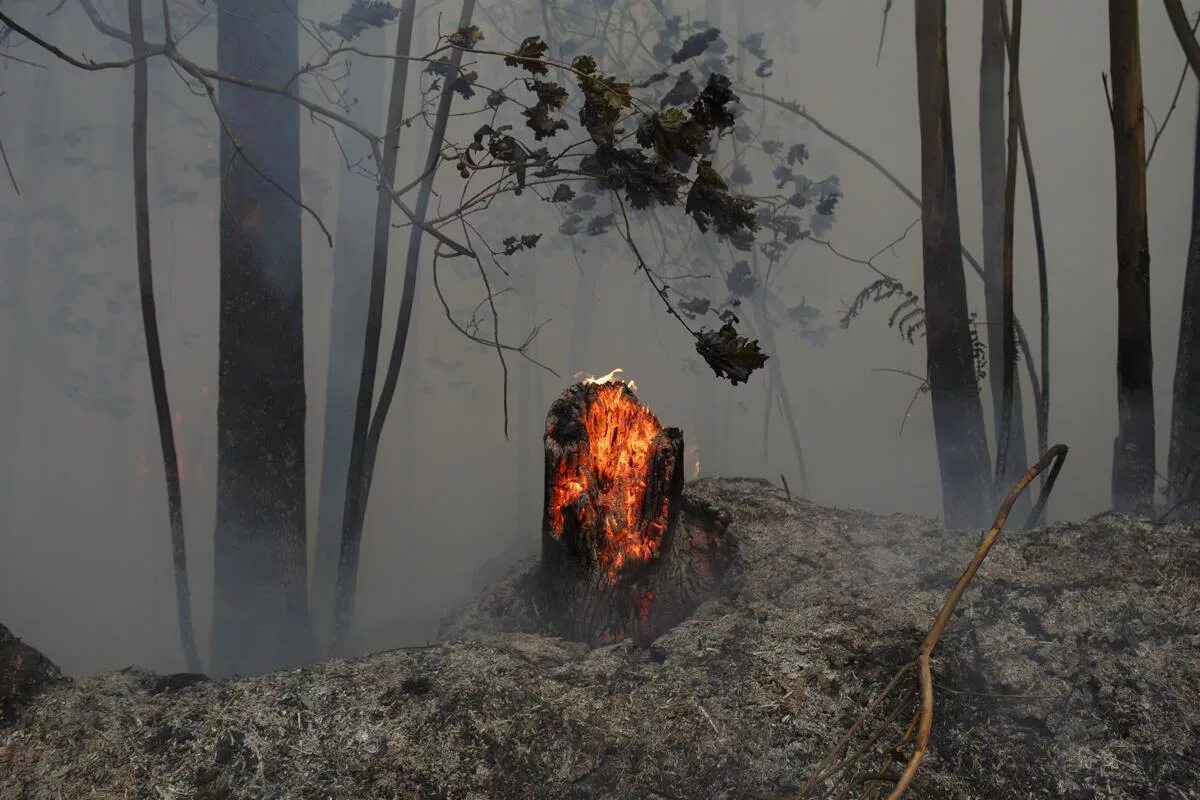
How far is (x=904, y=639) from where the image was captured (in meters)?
1.08

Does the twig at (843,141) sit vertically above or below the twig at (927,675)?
above

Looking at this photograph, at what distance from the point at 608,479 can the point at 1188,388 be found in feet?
3.98

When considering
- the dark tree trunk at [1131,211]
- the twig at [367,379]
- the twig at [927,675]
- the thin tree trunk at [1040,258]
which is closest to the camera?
the twig at [927,675]

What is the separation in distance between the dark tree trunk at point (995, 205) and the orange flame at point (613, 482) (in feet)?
3.67

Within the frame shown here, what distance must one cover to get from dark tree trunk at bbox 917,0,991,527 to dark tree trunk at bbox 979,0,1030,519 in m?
0.17

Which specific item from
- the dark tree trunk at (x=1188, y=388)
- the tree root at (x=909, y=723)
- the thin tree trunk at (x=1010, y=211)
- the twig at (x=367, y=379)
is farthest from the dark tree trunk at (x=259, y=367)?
the dark tree trunk at (x=1188, y=388)

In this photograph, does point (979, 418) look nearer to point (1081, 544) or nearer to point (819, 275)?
point (1081, 544)

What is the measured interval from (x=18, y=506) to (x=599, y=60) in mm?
2069

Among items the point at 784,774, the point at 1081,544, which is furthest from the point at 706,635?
the point at 1081,544

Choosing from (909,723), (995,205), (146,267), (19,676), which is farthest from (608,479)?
(995,205)

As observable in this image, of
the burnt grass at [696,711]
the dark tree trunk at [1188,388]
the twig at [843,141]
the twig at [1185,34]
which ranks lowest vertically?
the burnt grass at [696,711]

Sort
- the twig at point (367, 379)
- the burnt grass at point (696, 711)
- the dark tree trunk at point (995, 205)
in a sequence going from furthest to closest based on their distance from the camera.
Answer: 1. the dark tree trunk at point (995, 205)
2. the twig at point (367, 379)
3. the burnt grass at point (696, 711)

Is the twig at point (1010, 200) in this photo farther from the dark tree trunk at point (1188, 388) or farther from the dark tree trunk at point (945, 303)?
the dark tree trunk at point (1188, 388)

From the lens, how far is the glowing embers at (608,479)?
138 cm
